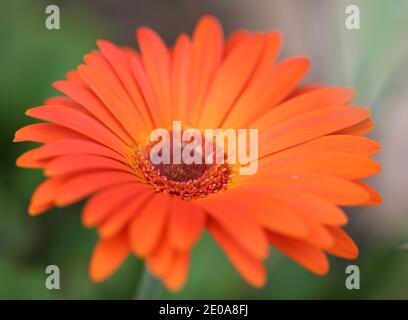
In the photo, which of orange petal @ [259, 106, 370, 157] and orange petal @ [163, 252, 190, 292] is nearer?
orange petal @ [163, 252, 190, 292]

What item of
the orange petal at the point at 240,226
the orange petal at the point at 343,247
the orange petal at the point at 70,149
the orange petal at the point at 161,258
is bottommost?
the orange petal at the point at 343,247

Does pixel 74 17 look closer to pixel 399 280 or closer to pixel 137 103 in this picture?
pixel 137 103

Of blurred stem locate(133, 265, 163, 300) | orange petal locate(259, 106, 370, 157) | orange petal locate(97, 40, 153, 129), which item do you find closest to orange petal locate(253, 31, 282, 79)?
orange petal locate(259, 106, 370, 157)

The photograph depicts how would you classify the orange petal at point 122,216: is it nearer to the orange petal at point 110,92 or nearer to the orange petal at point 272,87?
the orange petal at point 110,92

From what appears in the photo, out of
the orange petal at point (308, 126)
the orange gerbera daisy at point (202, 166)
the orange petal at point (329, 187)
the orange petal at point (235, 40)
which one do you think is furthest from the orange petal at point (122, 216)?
the orange petal at point (235, 40)

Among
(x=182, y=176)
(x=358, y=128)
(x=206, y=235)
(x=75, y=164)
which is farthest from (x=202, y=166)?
(x=75, y=164)

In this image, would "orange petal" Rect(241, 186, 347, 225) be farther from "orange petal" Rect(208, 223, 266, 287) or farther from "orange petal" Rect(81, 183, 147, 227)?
"orange petal" Rect(81, 183, 147, 227)
